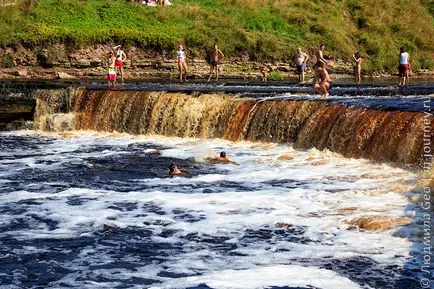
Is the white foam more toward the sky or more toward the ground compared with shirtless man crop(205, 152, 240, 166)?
more toward the ground

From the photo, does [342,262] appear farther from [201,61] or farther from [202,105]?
[201,61]

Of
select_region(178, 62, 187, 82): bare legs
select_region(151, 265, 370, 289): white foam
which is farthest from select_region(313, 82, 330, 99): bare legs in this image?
select_region(151, 265, 370, 289): white foam

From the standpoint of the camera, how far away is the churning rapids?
834cm

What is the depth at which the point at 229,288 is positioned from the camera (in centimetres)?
788

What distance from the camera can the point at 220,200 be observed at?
12.2 meters

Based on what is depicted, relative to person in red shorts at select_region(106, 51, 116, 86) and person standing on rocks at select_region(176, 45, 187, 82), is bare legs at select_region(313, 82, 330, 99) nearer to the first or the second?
person in red shorts at select_region(106, 51, 116, 86)

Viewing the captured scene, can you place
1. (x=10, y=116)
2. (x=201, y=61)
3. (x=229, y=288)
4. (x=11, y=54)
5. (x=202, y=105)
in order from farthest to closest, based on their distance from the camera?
(x=201, y=61) → (x=11, y=54) → (x=10, y=116) → (x=202, y=105) → (x=229, y=288)

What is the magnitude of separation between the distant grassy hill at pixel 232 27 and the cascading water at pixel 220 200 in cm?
1119

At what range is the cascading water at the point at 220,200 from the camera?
8.52 meters

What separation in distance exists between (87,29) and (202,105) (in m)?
13.4

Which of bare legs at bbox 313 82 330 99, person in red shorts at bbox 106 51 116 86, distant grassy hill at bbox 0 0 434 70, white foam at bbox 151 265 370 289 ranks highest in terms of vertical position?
distant grassy hill at bbox 0 0 434 70

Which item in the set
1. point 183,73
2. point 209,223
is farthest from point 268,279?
point 183,73

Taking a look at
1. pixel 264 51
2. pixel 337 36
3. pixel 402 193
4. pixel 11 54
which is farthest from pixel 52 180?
pixel 337 36

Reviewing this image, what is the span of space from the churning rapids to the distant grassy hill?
53.9 ft
